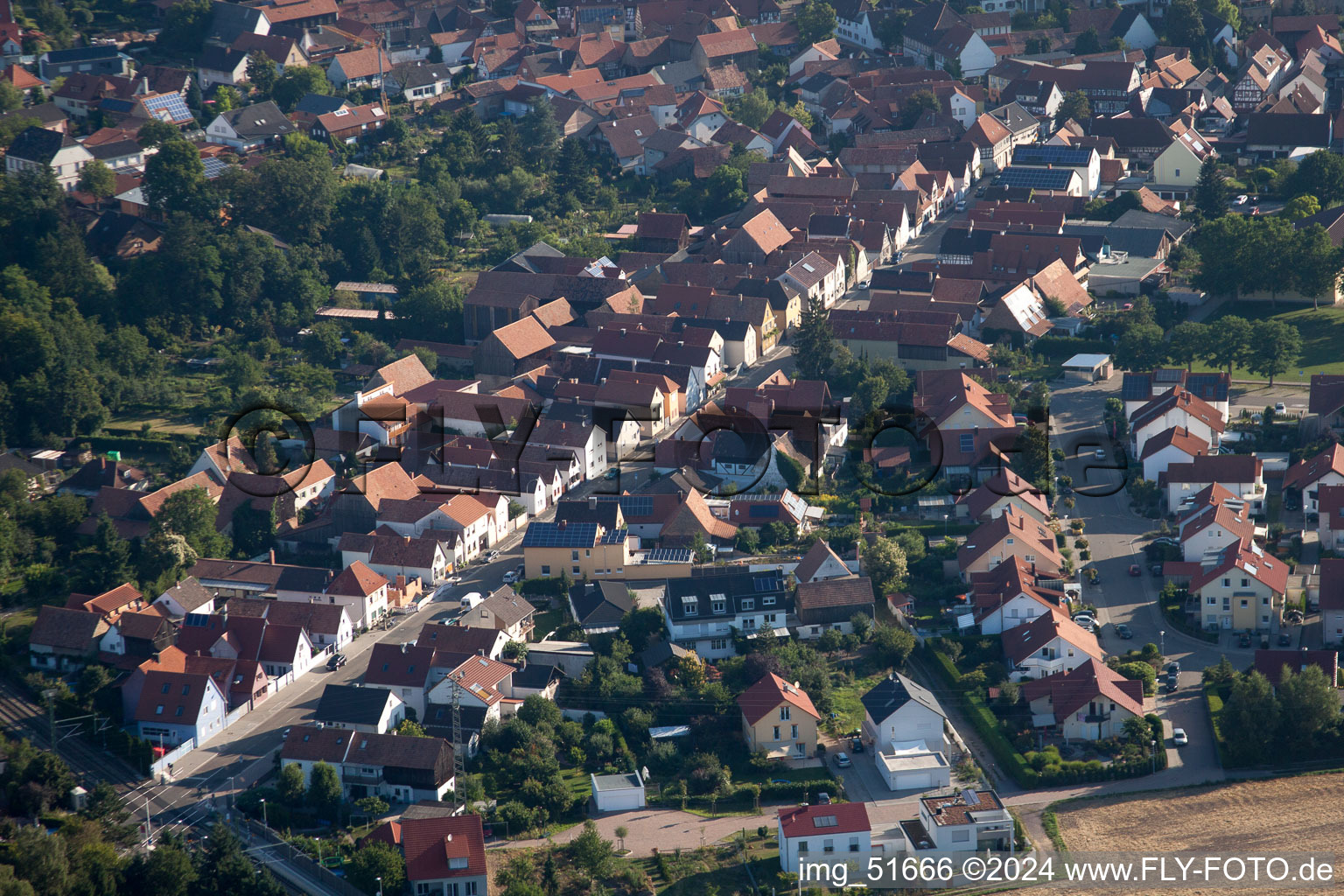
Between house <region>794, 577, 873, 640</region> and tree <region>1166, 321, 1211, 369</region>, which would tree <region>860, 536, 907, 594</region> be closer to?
house <region>794, 577, 873, 640</region>

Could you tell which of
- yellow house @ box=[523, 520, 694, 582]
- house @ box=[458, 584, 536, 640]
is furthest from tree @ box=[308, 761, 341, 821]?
yellow house @ box=[523, 520, 694, 582]

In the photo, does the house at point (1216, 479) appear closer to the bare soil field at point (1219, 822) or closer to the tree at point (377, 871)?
the bare soil field at point (1219, 822)

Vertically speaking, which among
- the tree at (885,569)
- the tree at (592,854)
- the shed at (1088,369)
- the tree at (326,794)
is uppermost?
the shed at (1088,369)

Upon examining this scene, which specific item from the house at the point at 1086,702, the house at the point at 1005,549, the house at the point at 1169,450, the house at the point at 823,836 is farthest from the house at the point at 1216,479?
the house at the point at 823,836

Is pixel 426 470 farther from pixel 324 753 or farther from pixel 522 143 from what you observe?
pixel 522 143

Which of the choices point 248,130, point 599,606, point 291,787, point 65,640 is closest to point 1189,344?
point 599,606

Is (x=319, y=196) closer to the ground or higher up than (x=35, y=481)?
higher up

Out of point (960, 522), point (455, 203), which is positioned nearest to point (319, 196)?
point (455, 203)
